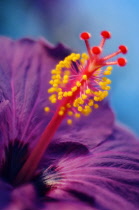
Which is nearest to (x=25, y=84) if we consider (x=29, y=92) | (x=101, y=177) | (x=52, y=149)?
(x=29, y=92)

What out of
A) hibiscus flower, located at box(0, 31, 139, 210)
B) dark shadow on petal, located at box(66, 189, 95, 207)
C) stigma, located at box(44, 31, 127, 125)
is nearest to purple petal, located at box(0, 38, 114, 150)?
hibiscus flower, located at box(0, 31, 139, 210)

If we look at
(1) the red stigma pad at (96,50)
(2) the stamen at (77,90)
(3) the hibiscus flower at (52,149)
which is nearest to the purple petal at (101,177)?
(3) the hibiscus flower at (52,149)

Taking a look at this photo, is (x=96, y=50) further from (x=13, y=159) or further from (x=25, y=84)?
(x=13, y=159)

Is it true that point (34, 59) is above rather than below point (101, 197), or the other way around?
above

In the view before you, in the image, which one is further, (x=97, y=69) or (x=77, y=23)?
(x=77, y=23)

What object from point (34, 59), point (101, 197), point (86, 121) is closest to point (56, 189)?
point (101, 197)

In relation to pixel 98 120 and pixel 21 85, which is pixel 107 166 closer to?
pixel 98 120
